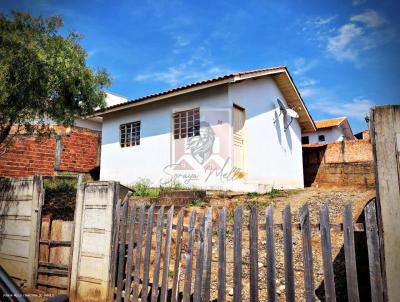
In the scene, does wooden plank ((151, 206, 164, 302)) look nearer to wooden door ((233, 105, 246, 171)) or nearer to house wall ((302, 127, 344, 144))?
wooden door ((233, 105, 246, 171))

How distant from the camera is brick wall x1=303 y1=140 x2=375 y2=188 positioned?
539 inches

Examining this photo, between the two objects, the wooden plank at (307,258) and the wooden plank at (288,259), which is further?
the wooden plank at (288,259)

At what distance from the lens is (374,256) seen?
2.54m

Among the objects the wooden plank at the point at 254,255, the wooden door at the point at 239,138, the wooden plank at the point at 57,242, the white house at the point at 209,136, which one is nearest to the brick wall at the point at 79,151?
the white house at the point at 209,136

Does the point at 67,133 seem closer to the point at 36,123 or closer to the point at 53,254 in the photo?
the point at 36,123

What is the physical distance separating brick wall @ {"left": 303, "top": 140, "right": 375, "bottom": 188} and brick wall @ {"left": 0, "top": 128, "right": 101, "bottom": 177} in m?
10.9

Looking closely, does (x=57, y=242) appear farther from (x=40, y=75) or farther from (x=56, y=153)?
(x=56, y=153)

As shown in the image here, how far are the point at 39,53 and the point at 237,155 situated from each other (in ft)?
19.8

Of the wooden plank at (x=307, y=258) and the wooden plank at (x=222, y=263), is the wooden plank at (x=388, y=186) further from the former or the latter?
the wooden plank at (x=222, y=263)

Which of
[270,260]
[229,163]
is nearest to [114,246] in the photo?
[270,260]

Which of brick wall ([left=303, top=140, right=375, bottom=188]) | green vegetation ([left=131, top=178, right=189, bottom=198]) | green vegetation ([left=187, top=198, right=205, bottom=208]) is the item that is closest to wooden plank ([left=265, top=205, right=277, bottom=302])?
green vegetation ([left=187, top=198, right=205, bottom=208])

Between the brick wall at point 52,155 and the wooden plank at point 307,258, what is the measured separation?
9.99 m

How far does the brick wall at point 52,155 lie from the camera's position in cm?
1138

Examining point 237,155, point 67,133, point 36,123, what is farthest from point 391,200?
point 67,133
